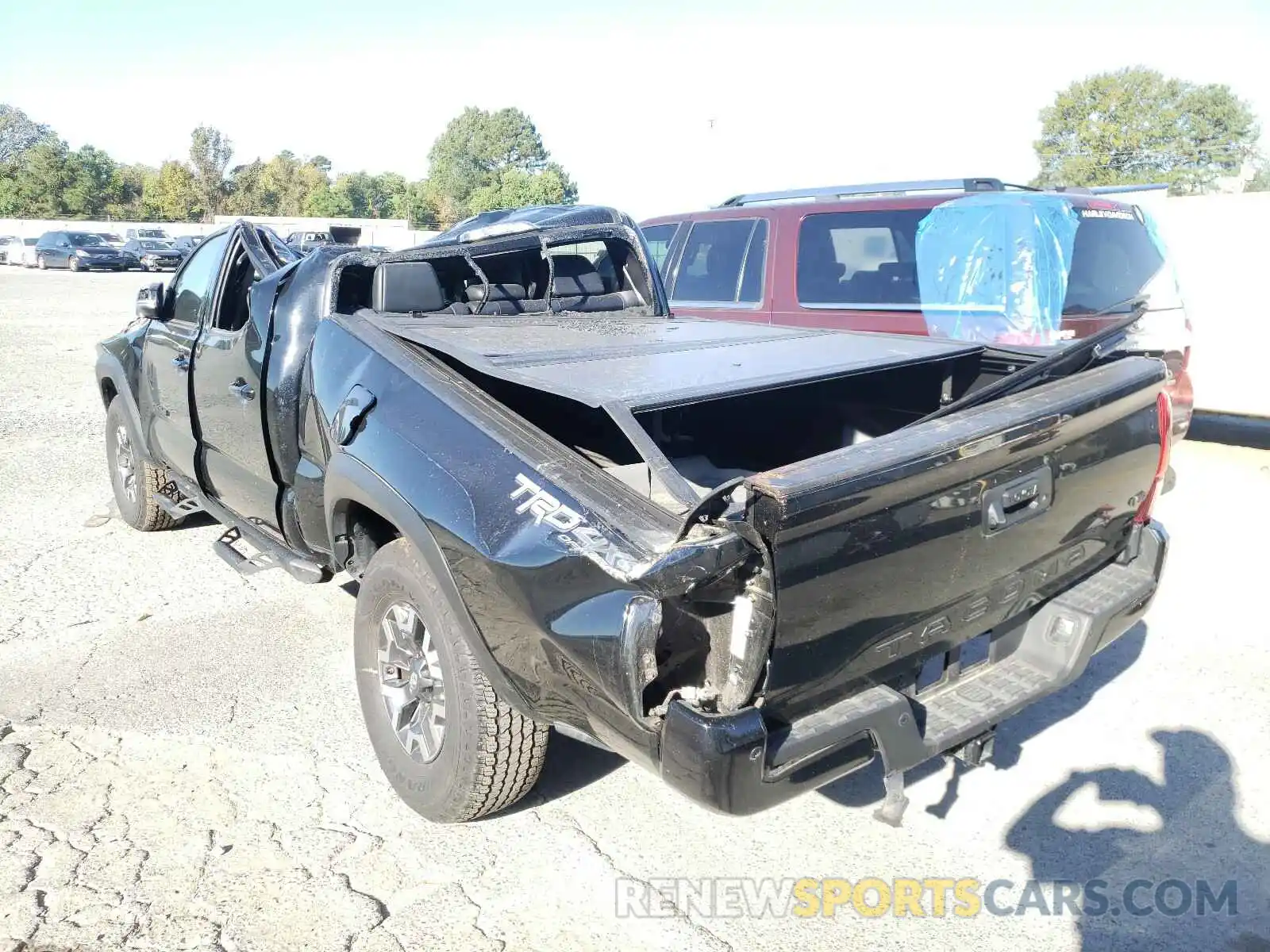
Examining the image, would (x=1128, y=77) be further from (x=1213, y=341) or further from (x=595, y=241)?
(x=595, y=241)

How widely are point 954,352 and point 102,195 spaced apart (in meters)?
72.0

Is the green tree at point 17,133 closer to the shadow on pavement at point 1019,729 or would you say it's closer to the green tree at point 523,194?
the green tree at point 523,194

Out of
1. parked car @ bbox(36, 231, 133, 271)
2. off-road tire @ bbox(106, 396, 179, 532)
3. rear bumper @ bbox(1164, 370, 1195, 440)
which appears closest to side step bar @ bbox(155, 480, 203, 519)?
off-road tire @ bbox(106, 396, 179, 532)

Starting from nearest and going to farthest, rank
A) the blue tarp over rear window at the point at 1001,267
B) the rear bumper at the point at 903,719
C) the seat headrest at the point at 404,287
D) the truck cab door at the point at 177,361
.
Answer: the rear bumper at the point at 903,719 → the seat headrest at the point at 404,287 → the truck cab door at the point at 177,361 → the blue tarp over rear window at the point at 1001,267

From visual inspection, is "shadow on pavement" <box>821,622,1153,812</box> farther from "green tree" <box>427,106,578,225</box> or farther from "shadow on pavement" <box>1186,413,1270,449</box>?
"green tree" <box>427,106,578,225</box>

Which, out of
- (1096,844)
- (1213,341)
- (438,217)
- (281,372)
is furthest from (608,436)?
(438,217)

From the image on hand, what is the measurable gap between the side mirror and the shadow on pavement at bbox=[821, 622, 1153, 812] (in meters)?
4.08

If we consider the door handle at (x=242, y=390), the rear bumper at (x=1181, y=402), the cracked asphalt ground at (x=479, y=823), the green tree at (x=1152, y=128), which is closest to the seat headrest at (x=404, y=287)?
the door handle at (x=242, y=390)

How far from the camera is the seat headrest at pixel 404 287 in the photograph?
3.98 metres

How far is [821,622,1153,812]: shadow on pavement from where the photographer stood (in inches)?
129

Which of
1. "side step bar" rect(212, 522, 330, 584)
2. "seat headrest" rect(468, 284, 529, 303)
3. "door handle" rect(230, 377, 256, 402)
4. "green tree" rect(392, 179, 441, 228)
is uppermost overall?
"green tree" rect(392, 179, 441, 228)

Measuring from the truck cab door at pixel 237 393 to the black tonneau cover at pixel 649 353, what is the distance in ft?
1.93

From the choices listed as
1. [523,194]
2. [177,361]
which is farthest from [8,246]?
[177,361]

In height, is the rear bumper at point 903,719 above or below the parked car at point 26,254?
below
